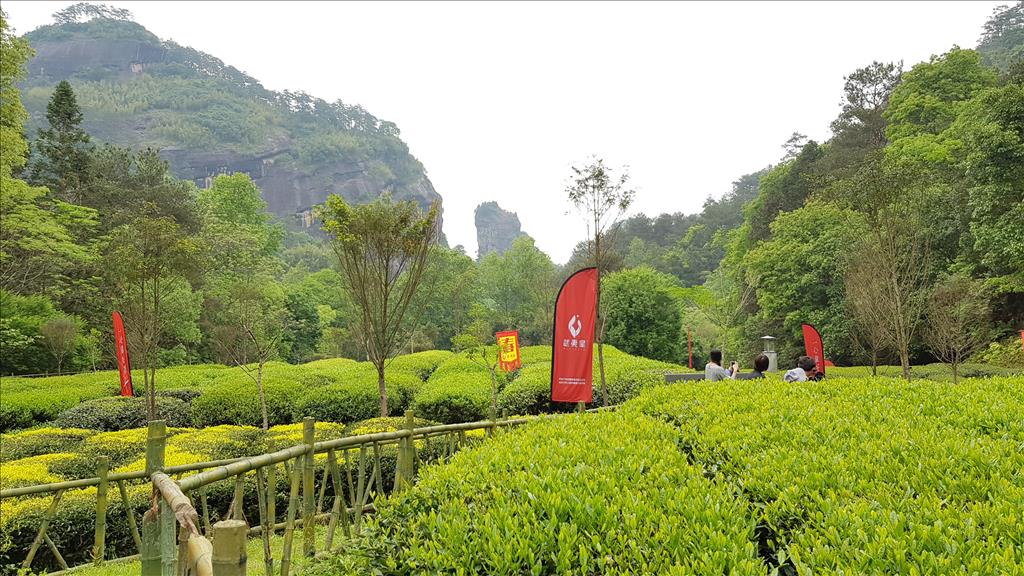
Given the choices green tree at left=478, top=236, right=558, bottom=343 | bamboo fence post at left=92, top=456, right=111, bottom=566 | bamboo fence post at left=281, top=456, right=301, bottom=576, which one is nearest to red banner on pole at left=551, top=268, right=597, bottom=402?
bamboo fence post at left=281, top=456, right=301, bottom=576

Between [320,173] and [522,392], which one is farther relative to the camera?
[320,173]

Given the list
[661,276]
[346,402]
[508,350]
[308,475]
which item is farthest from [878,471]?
[661,276]

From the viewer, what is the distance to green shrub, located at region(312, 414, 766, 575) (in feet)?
5.31

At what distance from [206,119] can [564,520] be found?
394 feet

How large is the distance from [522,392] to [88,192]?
21.1 meters

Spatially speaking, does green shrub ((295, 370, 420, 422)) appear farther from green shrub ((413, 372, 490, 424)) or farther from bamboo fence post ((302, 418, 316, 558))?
bamboo fence post ((302, 418, 316, 558))

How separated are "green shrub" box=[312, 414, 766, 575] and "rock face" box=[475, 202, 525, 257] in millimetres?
127396

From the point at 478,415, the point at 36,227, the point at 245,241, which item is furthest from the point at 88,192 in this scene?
the point at 478,415

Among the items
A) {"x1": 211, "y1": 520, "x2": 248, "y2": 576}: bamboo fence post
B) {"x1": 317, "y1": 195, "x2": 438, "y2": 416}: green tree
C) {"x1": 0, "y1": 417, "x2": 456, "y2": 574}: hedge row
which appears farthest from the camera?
{"x1": 317, "y1": 195, "x2": 438, "y2": 416}: green tree

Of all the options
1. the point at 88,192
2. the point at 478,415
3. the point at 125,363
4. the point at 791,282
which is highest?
the point at 88,192

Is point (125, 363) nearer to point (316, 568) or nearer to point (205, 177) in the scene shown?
point (316, 568)

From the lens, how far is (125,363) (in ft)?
→ 30.7

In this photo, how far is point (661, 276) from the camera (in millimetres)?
25109

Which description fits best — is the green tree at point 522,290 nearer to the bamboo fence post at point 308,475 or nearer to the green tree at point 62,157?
the green tree at point 62,157
